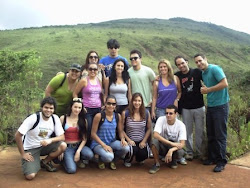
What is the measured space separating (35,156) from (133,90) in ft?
6.51

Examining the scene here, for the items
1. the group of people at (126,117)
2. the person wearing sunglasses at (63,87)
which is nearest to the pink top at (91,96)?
the group of people at (126,117)

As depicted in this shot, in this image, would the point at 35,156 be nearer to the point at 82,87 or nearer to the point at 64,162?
the point at 64,162

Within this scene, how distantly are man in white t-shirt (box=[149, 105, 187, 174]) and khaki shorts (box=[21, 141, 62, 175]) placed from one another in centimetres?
154

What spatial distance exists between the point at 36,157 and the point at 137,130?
1652 millimetres

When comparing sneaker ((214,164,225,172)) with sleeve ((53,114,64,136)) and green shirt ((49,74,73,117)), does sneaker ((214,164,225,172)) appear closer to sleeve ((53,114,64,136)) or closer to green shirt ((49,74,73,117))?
sleeve ((53,114,64,136))

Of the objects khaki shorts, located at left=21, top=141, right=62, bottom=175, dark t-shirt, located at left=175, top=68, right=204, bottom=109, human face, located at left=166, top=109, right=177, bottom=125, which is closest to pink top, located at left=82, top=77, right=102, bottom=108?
khaki shorts, located at left=21, top=141, right=62, bottom=175

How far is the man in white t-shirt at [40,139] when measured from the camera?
4562 millimetres

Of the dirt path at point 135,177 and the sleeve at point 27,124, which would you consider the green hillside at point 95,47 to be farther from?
the sleeve at point 27,124

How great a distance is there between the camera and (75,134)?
511cm

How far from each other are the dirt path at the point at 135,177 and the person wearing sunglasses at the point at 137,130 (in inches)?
8.8

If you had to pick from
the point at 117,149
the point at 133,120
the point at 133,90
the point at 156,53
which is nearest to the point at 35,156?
the point at 117,149

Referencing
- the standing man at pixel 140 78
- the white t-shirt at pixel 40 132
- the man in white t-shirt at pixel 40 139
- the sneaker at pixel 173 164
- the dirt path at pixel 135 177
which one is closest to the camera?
the dirt path at pixel 135 177

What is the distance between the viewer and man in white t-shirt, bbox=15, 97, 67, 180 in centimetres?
456

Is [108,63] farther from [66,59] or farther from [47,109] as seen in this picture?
[66,59]
